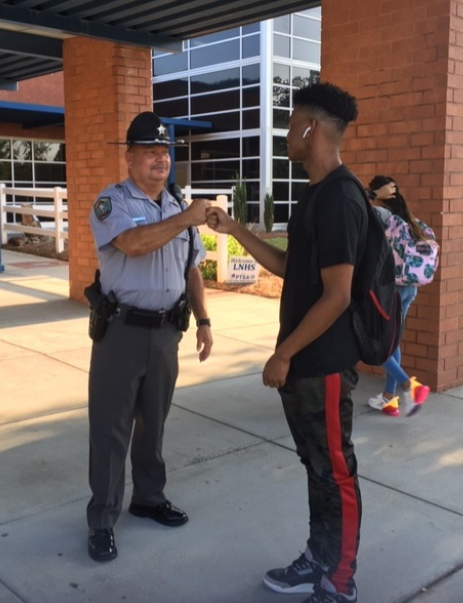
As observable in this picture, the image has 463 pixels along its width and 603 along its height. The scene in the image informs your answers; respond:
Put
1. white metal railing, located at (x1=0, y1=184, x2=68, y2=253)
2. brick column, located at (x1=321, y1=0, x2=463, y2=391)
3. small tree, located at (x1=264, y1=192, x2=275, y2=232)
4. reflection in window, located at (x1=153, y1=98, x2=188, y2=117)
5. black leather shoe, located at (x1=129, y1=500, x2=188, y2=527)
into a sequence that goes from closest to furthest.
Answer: black leather shoe, located at (x1=129, y1=500, x2=188, y2=527), brick column, located at (x1=321, y1=0, x2=463, y2=391), white metal railing, located at (x1=0, y1=184, x2=68, y2=253), small tree, located at (x1=264, y1=192, x2=275, y2=232), reflection in window, located at (x1=153, y1=98, x2=188, y2=117)

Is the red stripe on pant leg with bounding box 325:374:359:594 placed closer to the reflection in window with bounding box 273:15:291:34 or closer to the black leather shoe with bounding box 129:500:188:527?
the black leather shoe with bounding box 129:500:188:527

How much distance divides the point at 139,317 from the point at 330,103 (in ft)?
4.11

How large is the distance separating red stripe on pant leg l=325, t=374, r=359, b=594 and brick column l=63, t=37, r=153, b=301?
683 centimetres

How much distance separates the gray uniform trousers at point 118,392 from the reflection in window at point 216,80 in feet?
71.3

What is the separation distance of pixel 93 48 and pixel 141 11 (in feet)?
4.01

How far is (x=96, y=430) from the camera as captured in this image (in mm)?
3418

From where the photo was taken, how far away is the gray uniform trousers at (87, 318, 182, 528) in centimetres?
337

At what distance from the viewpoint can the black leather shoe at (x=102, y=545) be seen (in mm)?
3344

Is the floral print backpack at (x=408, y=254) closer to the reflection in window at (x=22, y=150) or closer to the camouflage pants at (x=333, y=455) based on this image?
the camouflage pants at (x=333, y=455)

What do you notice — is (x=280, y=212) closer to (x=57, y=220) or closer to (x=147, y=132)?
(x=57, y=220)

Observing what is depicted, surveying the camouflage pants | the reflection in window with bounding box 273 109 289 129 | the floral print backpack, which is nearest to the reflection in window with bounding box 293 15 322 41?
the reflection in window with bounding box 273 109 289 129

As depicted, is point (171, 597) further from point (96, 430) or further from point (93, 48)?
point (93, 48)

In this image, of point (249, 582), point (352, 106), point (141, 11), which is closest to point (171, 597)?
point (249, 582)

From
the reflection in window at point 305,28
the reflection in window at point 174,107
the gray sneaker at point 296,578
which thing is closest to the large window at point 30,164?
the reflection in window at point 174,107
